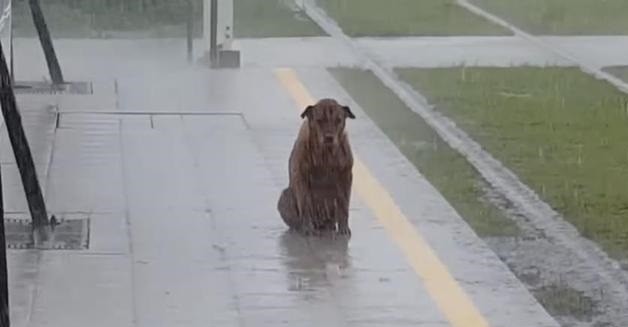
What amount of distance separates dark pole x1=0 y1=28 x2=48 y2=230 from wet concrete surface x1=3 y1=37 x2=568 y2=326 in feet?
1.09

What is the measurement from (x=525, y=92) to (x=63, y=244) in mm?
7733

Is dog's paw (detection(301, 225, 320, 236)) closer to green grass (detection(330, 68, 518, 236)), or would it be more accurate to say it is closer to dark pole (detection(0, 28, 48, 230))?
green grass (detection(330, 68, 518, 236))

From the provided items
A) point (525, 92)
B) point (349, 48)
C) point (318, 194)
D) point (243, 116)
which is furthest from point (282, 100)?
point (318, 194)

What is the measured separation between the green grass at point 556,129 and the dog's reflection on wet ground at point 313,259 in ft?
5.11

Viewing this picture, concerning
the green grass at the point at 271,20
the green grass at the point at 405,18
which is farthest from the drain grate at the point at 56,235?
the green grass at the point at 405,18

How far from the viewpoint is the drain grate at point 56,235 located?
9.19m

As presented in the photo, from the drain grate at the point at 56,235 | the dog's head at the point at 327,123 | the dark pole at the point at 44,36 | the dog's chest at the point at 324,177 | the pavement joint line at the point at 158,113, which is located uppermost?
the dog's head at the point at 327,123

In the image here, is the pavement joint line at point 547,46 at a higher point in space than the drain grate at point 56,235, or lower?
lower

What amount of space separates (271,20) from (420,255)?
43.2 ft

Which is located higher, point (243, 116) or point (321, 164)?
point (321, 164)

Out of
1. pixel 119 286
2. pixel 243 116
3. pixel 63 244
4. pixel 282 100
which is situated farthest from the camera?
pixel 282 100

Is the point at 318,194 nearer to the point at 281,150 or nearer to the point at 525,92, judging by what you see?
the point at 281,150

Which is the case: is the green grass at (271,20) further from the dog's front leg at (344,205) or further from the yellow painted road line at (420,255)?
the dog's front leg at (344,205)

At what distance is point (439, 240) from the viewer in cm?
963
